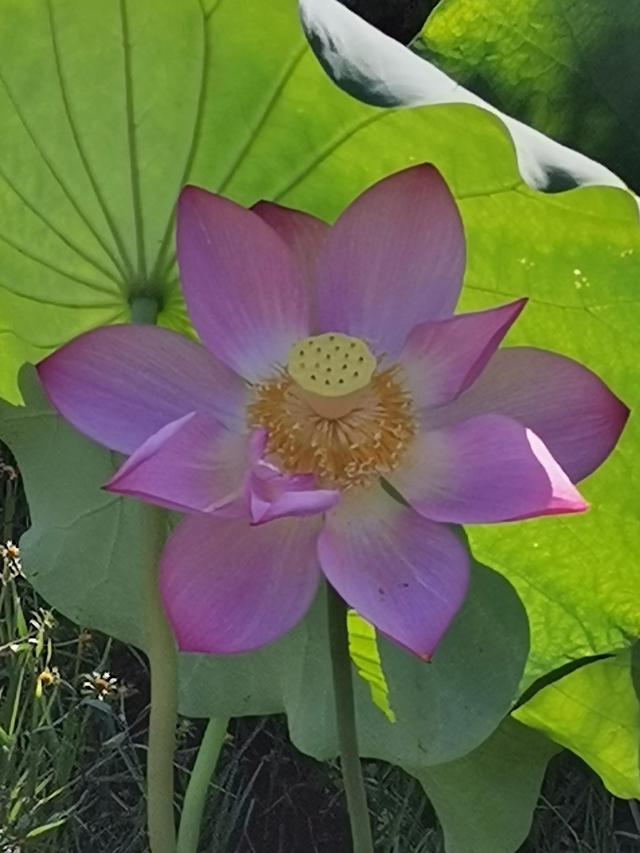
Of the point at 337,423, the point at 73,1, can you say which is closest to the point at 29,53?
the point at 73,1

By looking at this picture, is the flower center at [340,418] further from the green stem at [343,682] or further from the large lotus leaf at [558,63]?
the large lotus leaf at [558,63]

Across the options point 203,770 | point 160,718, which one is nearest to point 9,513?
point 203,770

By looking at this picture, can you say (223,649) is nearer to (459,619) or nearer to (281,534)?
(281,534)

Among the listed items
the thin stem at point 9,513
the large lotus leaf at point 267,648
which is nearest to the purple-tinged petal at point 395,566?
the large lotus leaf at point 267,648

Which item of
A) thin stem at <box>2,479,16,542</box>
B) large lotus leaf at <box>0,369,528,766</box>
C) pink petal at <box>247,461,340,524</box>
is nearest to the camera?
pink petal at <box>247,461,340,524</box>

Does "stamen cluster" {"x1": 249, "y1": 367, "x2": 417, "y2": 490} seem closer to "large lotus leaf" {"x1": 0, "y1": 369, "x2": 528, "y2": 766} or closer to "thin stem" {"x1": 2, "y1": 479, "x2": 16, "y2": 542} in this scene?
"large lotus leaf" {"x1": 0, "y1": 369, "x2": 528, "y2": 766}

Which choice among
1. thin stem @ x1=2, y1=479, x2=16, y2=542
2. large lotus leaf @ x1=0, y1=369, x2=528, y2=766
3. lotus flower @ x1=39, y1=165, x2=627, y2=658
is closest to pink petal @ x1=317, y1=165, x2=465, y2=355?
lotus flower @ x1=39, y1=165, x2=627, y2=658
